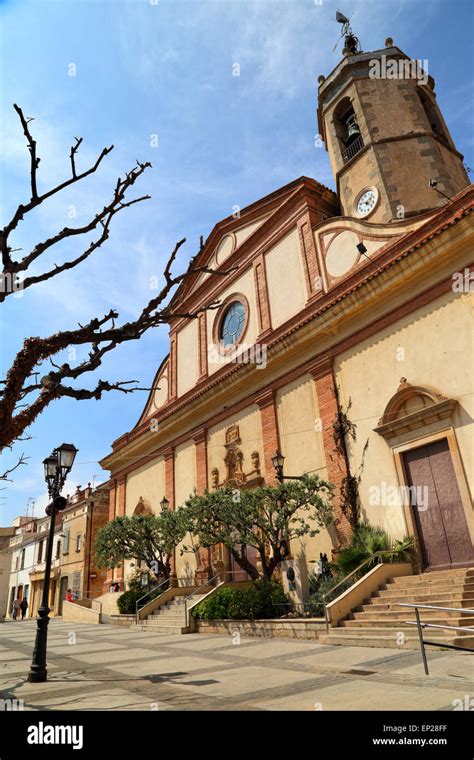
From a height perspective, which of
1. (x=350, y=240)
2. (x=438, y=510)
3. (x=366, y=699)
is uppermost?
(x=350, y=240)

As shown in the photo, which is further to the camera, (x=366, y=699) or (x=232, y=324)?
(x=232, y=324)

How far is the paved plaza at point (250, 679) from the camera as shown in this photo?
16.5 feet

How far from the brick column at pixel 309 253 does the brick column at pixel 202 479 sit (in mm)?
7906

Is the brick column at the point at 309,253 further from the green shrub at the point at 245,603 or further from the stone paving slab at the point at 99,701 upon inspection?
the stone paving slab at the point at 99,701

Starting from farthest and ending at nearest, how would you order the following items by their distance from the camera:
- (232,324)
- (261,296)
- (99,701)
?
(232,324)
(261,296)
(99,701)

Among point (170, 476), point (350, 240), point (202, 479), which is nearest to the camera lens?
point (350, 240)

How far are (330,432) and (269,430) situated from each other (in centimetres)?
320

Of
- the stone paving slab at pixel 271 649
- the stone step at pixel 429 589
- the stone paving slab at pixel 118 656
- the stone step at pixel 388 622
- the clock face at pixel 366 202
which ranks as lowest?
the stone paving slab at pixel 271 649

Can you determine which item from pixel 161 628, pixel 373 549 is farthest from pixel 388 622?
pixel 161 628

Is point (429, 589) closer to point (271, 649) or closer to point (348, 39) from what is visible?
point (271, 649)

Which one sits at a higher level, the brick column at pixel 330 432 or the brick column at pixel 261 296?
the brick column at pixel 261 296

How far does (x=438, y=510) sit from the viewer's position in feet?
39.3

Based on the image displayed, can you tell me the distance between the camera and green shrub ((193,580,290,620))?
1316cm
